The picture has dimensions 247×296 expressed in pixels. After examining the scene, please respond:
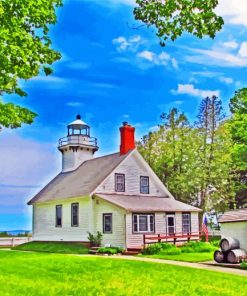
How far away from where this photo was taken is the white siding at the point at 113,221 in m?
29.2

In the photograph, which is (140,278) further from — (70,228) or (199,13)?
(70,228)

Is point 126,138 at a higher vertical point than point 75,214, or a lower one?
higher

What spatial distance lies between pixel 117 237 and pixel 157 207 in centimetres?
376

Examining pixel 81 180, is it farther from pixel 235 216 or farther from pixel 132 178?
pixel 235 216

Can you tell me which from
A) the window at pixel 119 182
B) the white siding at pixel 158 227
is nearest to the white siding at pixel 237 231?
the white siding at pixel 158 227

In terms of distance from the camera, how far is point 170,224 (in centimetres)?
3231

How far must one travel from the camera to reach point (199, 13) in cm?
708

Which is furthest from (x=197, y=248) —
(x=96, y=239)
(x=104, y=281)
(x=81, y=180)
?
(x=104, y=281)

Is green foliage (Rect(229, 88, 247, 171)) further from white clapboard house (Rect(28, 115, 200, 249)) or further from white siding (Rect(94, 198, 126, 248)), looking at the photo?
white siding (Rect(94, 198, 126, 248))

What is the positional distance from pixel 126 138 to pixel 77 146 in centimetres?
647

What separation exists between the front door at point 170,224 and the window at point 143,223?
1.74 m

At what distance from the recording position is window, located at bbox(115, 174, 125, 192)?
33.3m

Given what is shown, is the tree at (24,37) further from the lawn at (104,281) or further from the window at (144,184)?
the window at (144,184)

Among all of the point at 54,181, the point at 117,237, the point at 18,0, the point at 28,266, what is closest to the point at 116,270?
the point at 28,266
